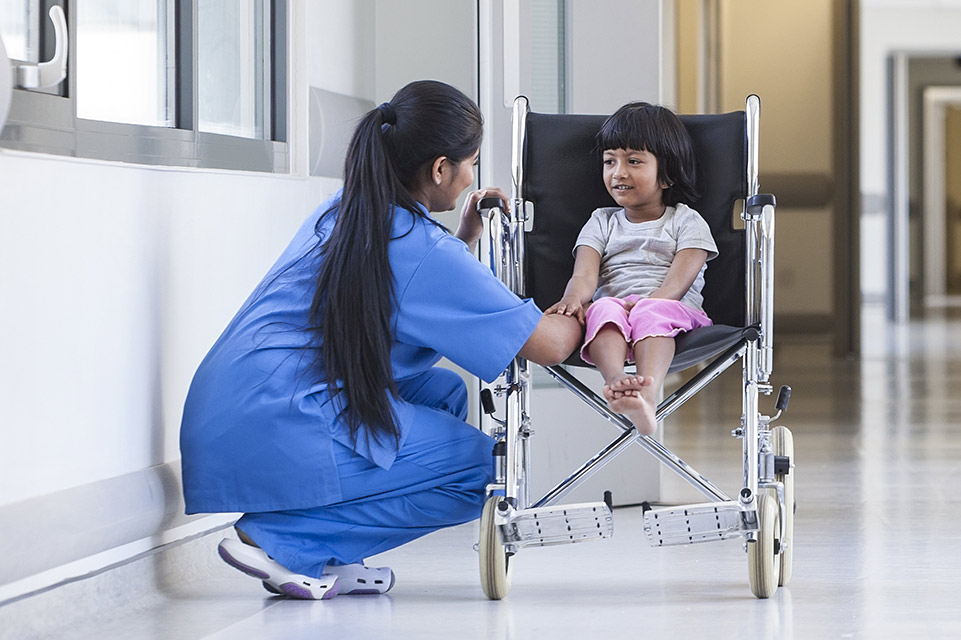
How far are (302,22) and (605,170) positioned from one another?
831mm

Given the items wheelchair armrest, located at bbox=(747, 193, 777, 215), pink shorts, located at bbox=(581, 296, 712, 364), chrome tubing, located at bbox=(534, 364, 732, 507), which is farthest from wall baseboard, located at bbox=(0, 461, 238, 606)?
wheelchair armrest, located at bbox=(747, 193, 777, 215)

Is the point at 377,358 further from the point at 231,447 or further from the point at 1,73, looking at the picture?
the point at 1,73

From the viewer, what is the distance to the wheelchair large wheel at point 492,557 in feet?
7.27

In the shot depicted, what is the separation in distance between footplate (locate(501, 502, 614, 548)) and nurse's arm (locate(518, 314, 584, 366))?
0.26 meters

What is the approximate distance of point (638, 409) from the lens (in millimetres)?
2148

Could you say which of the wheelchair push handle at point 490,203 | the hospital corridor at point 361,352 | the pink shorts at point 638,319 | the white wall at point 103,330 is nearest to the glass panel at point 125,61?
the hospital corridor at point 361,352

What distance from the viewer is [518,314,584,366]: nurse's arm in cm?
225

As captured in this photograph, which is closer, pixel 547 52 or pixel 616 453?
pixel 616 453

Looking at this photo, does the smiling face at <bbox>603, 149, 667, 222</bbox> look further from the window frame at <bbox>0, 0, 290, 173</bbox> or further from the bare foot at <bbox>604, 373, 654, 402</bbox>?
the window frame at <bbox>0, 0, 290, 173</bbox>

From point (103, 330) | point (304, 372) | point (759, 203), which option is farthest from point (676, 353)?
point (103, 330)

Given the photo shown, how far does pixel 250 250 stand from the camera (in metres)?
2.74

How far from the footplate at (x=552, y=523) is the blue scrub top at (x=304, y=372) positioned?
9.2 inches

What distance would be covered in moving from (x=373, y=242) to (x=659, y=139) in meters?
0.67

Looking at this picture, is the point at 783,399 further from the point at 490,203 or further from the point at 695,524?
the point at 490,203
